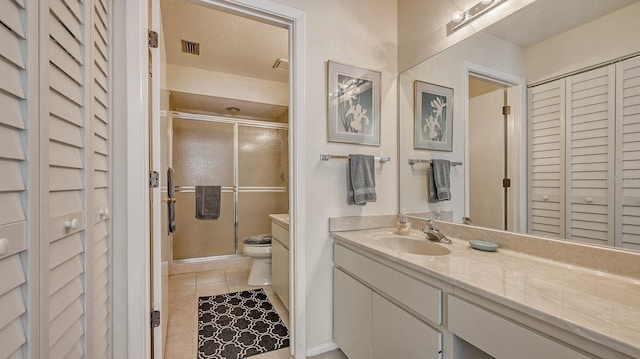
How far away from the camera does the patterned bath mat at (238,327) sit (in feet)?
5.49

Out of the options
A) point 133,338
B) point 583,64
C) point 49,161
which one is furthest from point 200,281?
point 583,64

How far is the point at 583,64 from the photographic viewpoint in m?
1.01

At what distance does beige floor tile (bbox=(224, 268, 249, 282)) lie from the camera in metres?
2.96

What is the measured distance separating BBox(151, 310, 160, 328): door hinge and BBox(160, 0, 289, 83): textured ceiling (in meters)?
1.90

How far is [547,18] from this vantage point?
112 centimetres

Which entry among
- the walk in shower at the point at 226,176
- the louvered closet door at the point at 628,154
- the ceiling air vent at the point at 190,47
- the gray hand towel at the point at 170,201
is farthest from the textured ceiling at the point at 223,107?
the louvered closet door at the point at 628,154

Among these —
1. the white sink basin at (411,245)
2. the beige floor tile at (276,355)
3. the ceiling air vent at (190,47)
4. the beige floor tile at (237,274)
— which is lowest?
the beige floor tile at (237,274)

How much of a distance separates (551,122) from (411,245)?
898 millimetres

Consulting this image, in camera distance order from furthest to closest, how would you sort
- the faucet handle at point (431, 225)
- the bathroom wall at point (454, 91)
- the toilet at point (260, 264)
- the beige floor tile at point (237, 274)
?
the beige floor tile at point (237, 274)
the toilet at point (260, 264)
the faucet handle at point (431, 225)
the bathroom wall at point (454, 91)

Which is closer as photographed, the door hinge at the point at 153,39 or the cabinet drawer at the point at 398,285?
the cabinet drawer at the point at 398,285

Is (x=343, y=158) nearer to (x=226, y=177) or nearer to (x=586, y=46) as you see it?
(x=586, y=46)

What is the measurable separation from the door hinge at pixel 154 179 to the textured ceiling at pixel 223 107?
80.7 inches

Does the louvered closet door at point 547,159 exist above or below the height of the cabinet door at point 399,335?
above

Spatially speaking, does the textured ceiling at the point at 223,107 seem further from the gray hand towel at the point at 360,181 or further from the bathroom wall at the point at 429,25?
the gray hand towel at the point at 360,181
